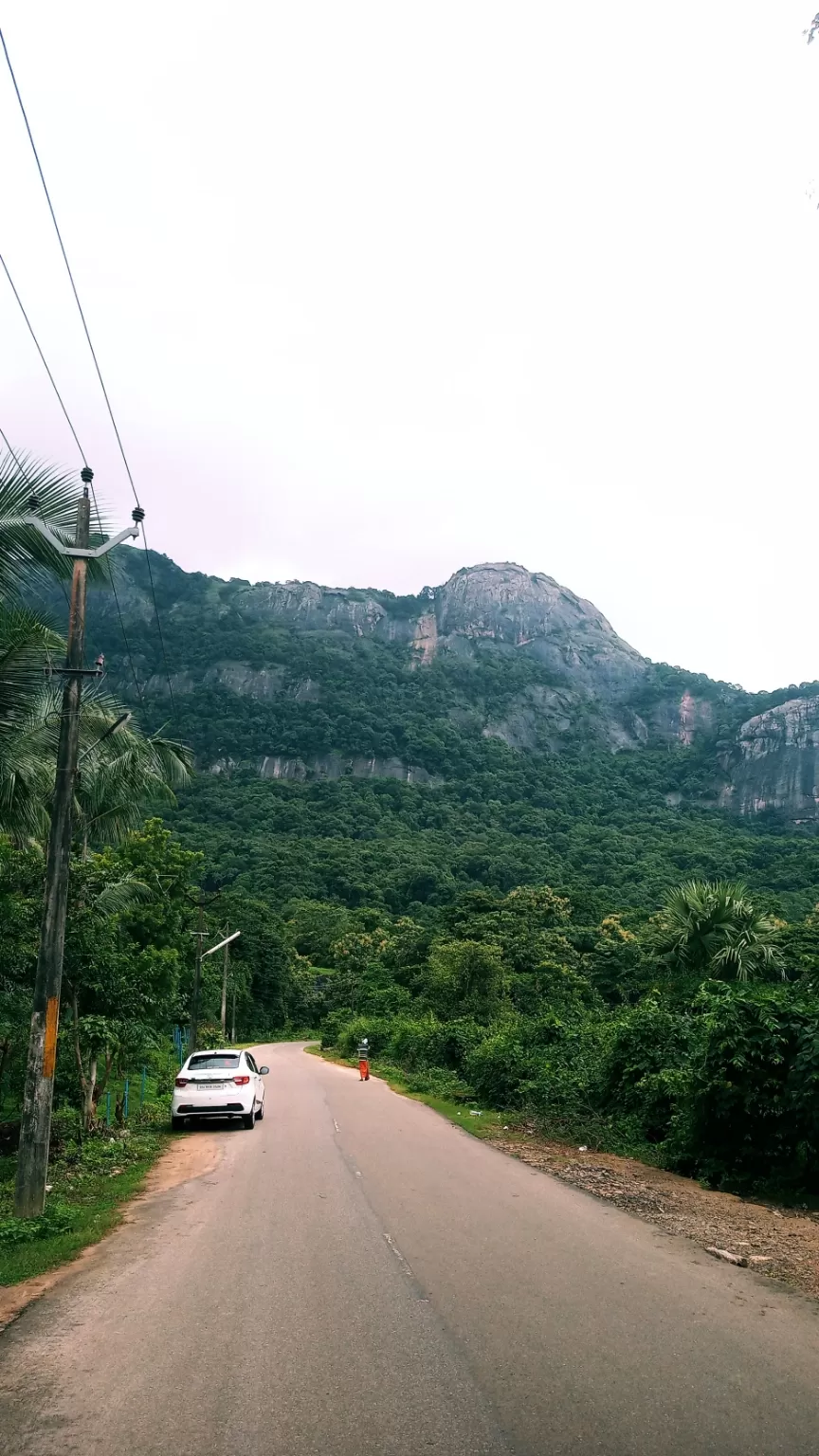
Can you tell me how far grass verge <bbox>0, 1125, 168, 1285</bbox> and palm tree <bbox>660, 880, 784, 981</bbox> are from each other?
11.3 metres

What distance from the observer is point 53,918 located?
29.8 ft

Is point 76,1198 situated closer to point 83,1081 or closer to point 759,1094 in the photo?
point 83,1081

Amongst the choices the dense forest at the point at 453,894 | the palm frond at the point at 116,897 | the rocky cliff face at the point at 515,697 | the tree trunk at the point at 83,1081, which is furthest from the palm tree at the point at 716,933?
the rocky cliff face at the point at 515,697

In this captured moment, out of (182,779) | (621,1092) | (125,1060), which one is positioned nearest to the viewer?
(621,1092)

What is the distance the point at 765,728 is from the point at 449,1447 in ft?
478

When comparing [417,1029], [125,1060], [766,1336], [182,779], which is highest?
[182,779]

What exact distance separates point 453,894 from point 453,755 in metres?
62.8

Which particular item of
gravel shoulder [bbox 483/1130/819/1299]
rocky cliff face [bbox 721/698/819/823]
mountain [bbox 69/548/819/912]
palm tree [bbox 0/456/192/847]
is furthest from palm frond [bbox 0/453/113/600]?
Result: rocky cliff face [bbox 721/698/819/823]

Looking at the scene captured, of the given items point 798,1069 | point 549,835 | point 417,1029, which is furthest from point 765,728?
point 798,1069

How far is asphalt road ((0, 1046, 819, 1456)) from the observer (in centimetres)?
357

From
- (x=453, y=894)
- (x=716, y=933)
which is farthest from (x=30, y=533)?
(x=453, y=894)

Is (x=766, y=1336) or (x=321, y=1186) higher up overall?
(x=766, y=1336)

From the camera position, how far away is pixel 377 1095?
2191cm

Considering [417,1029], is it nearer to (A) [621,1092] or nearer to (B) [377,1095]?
(B) [377,1095]
